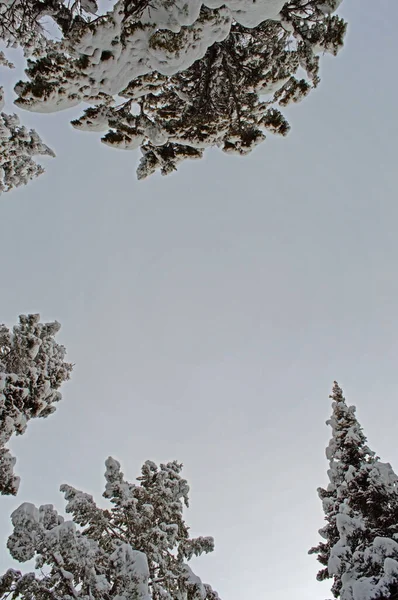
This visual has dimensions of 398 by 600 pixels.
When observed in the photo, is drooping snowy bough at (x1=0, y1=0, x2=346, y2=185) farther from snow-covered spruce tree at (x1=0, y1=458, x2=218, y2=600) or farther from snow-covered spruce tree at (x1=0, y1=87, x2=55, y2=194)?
snow-covered spruce tree at (x1=0, y1=458, x2=218, y2=600)

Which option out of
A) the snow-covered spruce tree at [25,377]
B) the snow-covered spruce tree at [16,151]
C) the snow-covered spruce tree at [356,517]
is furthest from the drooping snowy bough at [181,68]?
the snow-covered spruce tree at [356,517]

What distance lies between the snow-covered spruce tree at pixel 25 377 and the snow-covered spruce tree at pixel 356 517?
315 inches

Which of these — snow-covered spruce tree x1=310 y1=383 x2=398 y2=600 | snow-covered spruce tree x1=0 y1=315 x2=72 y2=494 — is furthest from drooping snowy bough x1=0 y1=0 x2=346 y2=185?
snow-covered spruce tree x1=310 y1=383 x2=398 y2=600

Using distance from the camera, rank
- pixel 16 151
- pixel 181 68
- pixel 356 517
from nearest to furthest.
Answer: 1. pixel 181 68
2. pixel 356 517
3. pixel 16 151

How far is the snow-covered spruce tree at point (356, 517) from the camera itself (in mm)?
9016

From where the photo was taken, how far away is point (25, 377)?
10.2 m

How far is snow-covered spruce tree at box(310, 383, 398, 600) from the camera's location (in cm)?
902

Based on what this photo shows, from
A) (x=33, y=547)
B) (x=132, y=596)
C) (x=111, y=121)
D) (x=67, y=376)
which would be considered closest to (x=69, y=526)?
(x=33, y=547)

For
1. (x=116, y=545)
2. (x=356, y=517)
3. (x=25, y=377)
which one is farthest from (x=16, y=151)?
(x=356, y=517)

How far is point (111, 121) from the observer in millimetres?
9477

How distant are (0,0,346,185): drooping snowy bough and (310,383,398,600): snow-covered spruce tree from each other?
28.9 feet

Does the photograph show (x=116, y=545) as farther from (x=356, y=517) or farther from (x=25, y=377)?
(x=356, y=517)

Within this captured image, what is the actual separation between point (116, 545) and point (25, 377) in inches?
202

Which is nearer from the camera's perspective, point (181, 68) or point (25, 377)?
point (181, 68)
